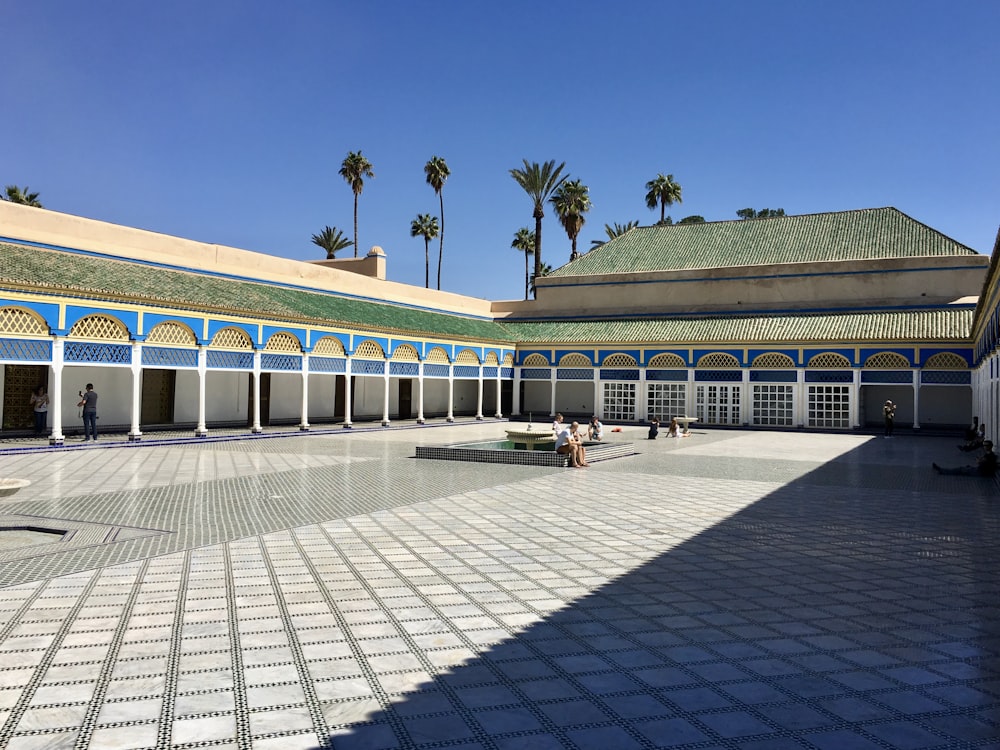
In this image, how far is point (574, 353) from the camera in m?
33.8

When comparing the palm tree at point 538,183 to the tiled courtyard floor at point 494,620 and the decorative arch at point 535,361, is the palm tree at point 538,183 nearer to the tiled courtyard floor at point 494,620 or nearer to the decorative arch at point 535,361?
the decorative arch at point 535,361

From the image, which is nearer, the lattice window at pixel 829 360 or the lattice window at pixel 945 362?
the lattice window at pixel 945 362

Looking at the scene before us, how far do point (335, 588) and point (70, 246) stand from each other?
18.6 metres

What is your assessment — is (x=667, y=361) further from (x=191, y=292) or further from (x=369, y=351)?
(x=191, y=292)

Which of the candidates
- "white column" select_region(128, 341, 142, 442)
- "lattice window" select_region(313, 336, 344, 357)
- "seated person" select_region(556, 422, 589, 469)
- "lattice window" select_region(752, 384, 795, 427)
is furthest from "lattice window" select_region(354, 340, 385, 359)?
"lattice window" select_region(752, 384, 795, 427)

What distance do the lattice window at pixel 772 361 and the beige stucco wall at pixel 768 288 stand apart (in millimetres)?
5112

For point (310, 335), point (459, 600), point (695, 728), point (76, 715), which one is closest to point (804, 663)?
point (695, 728)

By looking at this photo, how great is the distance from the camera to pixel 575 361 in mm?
33812

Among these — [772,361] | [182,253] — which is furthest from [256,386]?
[772,361]

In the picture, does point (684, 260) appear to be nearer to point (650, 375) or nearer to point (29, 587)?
point (650, 375)

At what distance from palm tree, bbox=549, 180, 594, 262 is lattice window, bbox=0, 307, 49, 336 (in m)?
40.4

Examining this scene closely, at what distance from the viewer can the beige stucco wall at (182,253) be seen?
20.2 m

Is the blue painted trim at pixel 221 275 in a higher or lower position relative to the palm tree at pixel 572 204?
lower

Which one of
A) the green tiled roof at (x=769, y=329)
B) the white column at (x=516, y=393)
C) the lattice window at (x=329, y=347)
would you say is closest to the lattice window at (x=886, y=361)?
the green tiled roof at (x=769, y=329)
